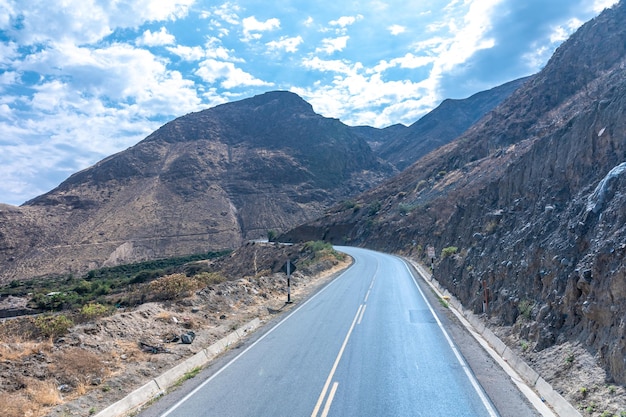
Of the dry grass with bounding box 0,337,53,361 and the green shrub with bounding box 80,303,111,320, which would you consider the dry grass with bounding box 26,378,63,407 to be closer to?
the dry grass with bounding box 0,337,53,361

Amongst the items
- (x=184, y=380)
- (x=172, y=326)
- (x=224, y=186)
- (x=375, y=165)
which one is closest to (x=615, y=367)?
(x=184, y=380)

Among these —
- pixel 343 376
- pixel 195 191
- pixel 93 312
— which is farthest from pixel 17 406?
pixel 195 191

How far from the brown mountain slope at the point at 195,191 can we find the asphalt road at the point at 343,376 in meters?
70.8

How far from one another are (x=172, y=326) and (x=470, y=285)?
1039 centimetres

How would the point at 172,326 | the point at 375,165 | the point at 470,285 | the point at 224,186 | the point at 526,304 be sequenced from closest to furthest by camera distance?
1. the point at 526,304
2. the point at 172,326
3. the point at 470,285
4. the point at 224,186
5. the point at 375,165

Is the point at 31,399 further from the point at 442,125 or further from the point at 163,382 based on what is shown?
the point at 442,125

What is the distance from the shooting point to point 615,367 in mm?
6535

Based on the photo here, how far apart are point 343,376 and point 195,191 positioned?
101 m

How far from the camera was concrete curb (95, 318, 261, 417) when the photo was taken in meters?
7.73

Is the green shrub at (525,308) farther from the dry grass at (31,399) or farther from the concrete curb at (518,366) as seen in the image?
the dry grass at (31,399)

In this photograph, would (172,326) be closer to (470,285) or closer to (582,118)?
(470,285)

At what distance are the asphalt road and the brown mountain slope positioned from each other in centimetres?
7078

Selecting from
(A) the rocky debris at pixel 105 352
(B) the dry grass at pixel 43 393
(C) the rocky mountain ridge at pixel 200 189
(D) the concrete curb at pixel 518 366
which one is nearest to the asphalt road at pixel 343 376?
(D) the concrete curb at pixel 518 366

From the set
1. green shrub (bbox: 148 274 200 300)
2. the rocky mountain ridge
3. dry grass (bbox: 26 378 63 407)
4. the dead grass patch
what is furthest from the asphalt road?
the rocky mountain ridge
